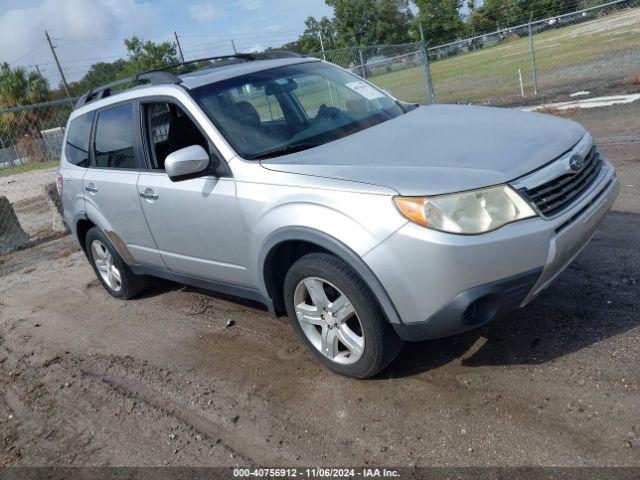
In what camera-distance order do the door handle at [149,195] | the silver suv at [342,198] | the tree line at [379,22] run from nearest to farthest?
the silver suv at [342,198]
the door handle at [149,195]
the tree line at [379,22]

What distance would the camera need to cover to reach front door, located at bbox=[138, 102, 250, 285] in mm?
3846

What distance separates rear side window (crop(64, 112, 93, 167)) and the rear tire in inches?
26.6

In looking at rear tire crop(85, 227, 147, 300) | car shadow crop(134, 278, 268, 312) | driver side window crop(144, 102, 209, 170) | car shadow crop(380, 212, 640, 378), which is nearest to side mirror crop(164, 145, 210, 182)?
driver side window crop(144, 102, 209, 170)

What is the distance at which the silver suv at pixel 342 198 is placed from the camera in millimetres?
2883

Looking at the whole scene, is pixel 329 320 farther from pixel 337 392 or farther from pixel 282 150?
pixel 282 150

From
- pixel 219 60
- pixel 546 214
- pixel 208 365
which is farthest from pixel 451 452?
pixel 219 60

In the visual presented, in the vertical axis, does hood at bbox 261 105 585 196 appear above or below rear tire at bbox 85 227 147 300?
above

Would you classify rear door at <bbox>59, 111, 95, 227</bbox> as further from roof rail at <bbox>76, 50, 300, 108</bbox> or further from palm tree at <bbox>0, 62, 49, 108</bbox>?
palm tree at <bbox>0, 62, 49, 108</bbox>

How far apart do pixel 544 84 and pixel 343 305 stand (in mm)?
14547

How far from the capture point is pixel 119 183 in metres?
4.82

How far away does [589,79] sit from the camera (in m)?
14.8

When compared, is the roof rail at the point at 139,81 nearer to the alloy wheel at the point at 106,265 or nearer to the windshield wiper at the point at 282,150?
the windshield wiper at the point at 282,150

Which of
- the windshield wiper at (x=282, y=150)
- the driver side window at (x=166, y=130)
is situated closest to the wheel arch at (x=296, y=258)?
the windshield wiper at (x=282, y=150)

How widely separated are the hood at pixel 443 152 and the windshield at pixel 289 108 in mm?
206
